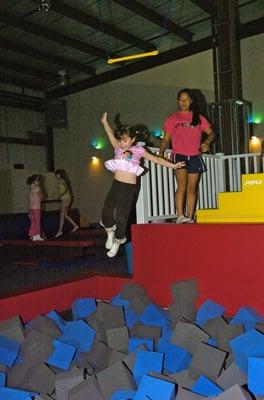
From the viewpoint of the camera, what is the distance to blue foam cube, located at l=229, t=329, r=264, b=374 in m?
2.31

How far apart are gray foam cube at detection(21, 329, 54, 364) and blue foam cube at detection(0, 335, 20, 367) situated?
0.21 ft

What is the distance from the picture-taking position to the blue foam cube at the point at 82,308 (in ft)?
11.2

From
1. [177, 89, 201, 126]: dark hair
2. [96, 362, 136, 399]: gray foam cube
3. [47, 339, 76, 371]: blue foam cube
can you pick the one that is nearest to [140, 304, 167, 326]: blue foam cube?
[47, 339, 76, 371]: blue foam cube

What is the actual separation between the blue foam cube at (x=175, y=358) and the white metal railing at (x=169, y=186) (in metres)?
1.38

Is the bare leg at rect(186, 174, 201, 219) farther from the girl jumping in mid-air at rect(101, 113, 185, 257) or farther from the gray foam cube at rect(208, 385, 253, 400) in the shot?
the gray foam cube at rect(208, 385, 253, 400)

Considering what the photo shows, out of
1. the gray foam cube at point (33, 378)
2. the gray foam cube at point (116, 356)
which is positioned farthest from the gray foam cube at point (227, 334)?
the gray foam cube at point (33, 378)

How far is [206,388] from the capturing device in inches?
82.2

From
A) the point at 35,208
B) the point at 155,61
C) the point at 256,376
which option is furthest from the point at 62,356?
the point at 155,61

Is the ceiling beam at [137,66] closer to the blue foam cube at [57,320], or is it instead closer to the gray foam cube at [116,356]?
the blue foam cube at [57,320]

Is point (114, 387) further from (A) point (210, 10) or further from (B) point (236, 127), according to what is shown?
(A) point (210, 10)

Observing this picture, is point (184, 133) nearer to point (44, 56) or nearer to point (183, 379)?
point (183, 379)

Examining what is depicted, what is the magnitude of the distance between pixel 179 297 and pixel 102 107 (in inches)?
359

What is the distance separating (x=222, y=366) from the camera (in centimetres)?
235

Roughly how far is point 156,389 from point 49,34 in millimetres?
8703
